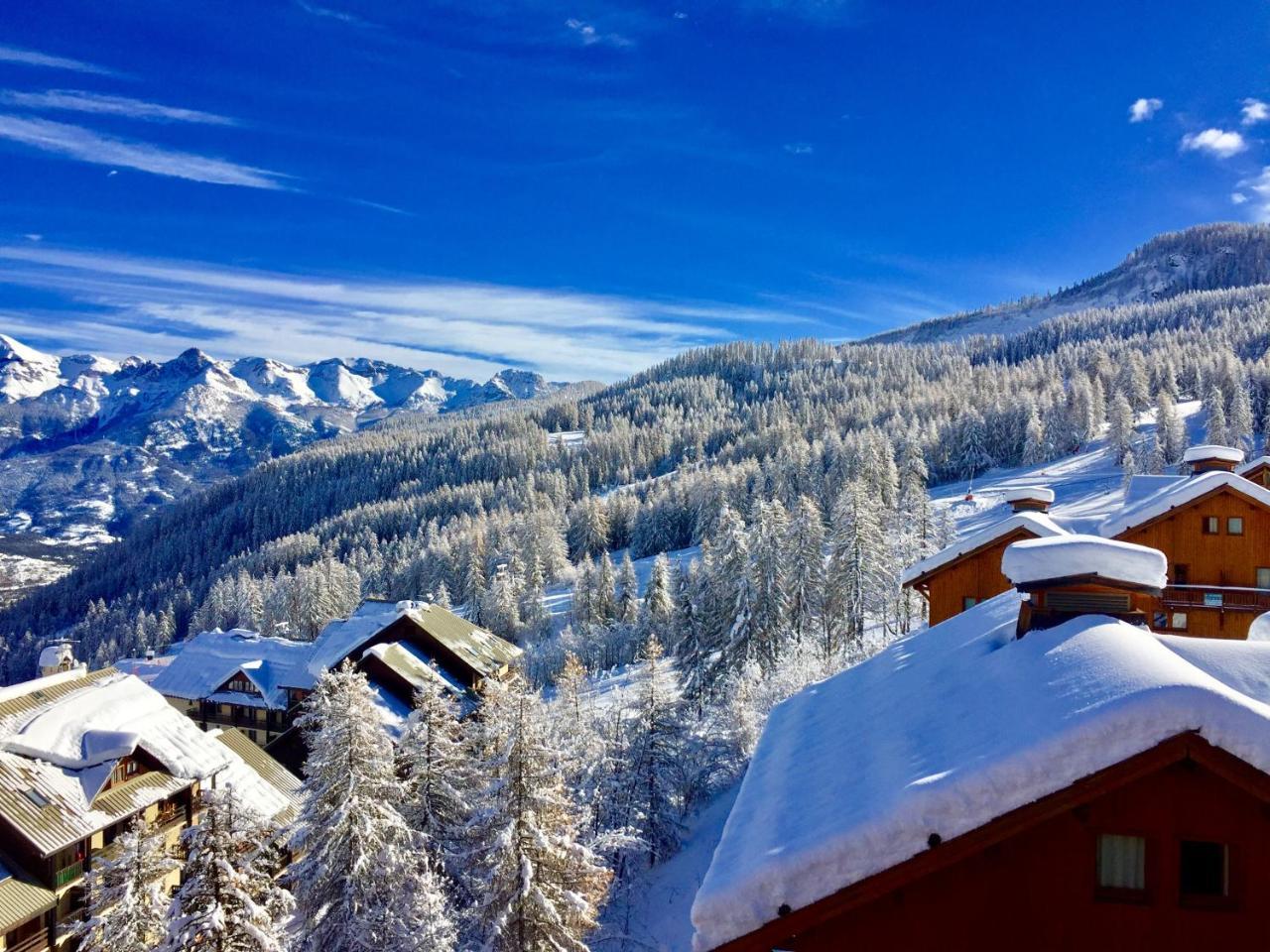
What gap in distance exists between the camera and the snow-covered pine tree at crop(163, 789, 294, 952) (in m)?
14.0

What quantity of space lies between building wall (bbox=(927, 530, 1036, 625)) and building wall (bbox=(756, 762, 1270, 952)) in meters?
17.0

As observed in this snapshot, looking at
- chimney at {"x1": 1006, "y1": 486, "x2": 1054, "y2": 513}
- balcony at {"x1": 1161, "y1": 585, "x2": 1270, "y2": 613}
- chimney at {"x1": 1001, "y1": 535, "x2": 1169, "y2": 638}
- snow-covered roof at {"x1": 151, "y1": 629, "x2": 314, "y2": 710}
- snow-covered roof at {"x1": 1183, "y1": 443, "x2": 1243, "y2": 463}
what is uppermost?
snow-covered roof at {"x1": 1183, "y1": 443, "x2": 1243, "y2": 463}

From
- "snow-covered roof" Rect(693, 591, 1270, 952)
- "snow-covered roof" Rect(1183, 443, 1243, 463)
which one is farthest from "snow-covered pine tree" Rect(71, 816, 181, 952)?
"snow-covered roof" Rect(1183, 443, 1243, 463)

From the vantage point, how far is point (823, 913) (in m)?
5.51

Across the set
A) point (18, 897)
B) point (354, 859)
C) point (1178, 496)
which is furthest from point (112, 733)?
point (1178, 496)

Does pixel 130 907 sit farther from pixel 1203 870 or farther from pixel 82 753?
pixel 1203 870

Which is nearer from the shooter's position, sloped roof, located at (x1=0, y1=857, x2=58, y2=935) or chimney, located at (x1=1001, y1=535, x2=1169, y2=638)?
chimney, located at (x1=1001, y1=535, x2=1169, y2=638)

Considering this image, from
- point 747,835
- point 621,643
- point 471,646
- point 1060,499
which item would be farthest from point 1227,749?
point 1060,499

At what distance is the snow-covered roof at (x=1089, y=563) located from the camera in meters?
7.45

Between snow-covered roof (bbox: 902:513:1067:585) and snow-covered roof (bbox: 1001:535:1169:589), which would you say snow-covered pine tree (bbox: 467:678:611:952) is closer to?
snow-covered roof (bbox: 902:513:1067:585)

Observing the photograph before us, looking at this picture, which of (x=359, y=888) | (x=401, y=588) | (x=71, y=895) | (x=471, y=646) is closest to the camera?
(x=359, y=888)

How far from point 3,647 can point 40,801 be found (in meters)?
182

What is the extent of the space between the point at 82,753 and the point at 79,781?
1.02m

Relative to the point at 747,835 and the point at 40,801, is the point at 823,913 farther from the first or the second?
the point at 40,801
